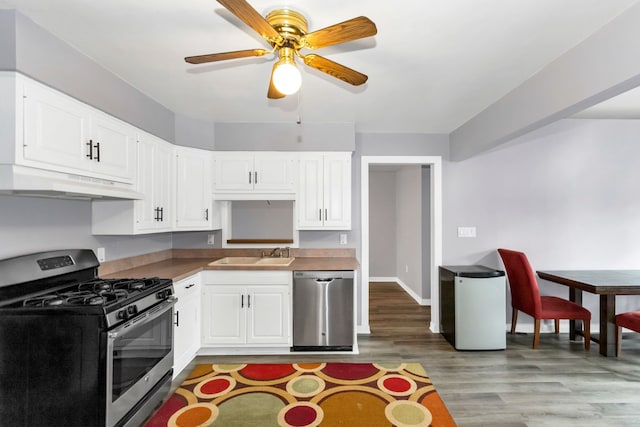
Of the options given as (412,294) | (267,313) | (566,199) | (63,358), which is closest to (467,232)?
(566,199)

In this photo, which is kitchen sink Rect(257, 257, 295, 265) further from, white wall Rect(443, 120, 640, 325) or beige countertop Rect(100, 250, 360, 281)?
white wall Rect(443, 120, 640, 325)

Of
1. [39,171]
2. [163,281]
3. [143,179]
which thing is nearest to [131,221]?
[143,179]

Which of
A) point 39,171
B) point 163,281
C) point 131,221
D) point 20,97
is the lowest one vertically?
point 163,281

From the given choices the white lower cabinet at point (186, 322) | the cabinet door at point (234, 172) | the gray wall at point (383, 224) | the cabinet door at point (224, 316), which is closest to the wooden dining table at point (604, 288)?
the gray wall at point (383, 224)

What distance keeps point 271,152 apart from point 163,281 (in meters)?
1.89

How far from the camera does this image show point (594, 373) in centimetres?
291

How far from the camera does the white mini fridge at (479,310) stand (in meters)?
3.38

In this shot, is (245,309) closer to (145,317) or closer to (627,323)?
(145,317)

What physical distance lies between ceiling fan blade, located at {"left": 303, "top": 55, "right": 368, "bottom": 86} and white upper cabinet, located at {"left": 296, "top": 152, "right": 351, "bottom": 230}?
5.72 feet

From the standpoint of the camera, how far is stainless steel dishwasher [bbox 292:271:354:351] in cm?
318

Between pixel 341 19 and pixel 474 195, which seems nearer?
pixel 341 19

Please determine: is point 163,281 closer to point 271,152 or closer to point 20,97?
point 20,97

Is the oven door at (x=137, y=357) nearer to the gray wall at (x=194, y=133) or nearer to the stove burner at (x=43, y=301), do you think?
the stove burner at (x=43, y=301)

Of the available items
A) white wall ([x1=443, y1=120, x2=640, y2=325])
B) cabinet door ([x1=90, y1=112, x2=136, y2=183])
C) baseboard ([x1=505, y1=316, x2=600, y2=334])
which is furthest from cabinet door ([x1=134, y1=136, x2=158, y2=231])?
baseboard ([x1=505, y1=316, x2=600, y2=334])
